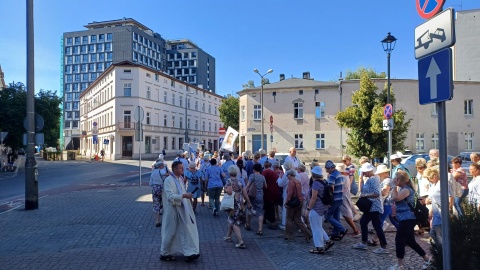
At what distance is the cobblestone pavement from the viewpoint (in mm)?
6355

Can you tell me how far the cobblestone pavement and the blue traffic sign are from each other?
362 centimetres

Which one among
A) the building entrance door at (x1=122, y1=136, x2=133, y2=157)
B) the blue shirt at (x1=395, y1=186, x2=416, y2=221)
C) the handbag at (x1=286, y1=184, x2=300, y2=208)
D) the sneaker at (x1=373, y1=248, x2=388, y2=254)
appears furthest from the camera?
the building entrance door at (x1=122, y1=136, x2=133, y2=157)

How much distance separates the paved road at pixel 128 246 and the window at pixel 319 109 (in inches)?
1202

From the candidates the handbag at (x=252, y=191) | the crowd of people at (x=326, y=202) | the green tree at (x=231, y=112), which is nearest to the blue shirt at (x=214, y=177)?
the crowd of people at (x=326, y=202)

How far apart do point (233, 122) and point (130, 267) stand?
59577 mm

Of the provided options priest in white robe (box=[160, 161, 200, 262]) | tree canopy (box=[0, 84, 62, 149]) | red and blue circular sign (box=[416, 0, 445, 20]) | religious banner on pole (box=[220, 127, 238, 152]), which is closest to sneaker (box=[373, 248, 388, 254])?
priest in white robe (box=[160, 161, 200, 262])

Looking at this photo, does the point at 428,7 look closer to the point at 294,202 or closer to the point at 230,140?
the point at 294,202

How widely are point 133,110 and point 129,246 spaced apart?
5085 cm

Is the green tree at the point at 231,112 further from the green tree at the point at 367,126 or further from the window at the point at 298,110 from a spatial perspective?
the green tree at the point at 367,126

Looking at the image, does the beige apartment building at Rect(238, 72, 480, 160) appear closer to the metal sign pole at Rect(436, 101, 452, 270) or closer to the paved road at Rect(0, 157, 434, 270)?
the paved road at Rect(0, 157, 434, 270)

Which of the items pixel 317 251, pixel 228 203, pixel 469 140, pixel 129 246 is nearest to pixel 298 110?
pixel 469 140

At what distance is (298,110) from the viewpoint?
4094cm

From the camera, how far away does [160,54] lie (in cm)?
11581

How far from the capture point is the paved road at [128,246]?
6.35 m
